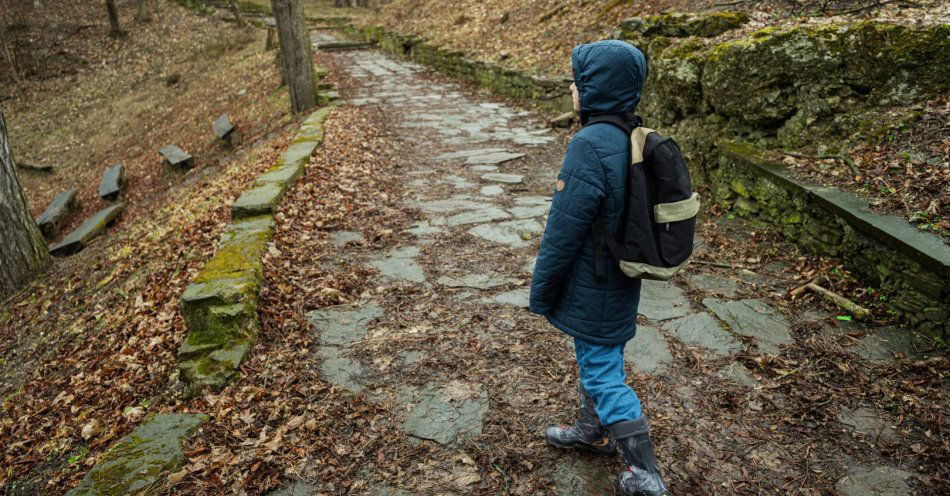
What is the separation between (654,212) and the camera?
220cm

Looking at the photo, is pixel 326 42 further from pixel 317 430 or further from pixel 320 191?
pixel 317 430

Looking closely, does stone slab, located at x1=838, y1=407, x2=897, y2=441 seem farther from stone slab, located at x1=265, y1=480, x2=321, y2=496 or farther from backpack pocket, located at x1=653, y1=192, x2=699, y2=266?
stone slab, located at x1=265, y1=480, x2=321, y2=496

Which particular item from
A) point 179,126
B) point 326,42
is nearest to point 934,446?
point 179,126

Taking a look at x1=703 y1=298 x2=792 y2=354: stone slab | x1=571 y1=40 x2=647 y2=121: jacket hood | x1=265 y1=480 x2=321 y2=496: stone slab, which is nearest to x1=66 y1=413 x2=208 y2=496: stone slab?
x1=265 y1=480 x2=321 y2=496: stone slab

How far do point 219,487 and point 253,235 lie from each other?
2584 millimetres

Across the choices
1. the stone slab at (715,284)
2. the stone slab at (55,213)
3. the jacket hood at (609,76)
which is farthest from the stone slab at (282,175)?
the stone slab at (55,213)

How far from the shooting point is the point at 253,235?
15.7ft

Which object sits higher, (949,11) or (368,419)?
(949,11)

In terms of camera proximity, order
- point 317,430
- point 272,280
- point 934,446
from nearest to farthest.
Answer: point 934,446
point 317,430
point 272,280

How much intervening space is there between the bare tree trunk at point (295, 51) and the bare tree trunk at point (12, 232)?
443 centimetres

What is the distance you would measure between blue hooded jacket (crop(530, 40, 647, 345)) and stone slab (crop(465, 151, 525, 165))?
4.96 meters

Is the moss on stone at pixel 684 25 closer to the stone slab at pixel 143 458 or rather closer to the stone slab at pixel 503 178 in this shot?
the stone slab at pixel 503 178

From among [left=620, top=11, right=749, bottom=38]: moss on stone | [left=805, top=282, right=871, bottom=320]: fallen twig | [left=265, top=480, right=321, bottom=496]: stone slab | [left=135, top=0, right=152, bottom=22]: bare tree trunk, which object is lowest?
[left=265, top=480, right=321, bottom=496]: stone slab

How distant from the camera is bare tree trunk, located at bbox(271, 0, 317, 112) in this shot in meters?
9.30
